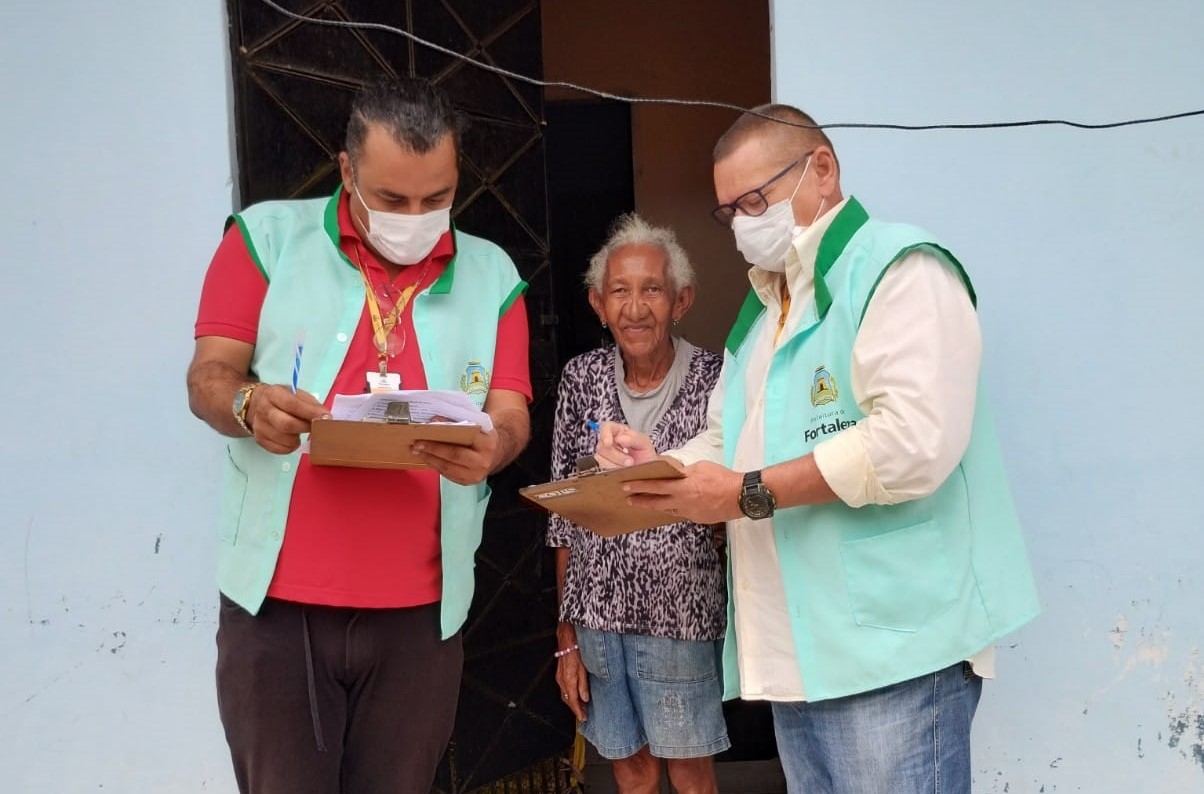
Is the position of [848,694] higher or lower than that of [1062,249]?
lower

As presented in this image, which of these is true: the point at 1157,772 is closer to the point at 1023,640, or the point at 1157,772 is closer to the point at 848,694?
the point at 1023,640

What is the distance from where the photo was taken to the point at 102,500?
2846 mm

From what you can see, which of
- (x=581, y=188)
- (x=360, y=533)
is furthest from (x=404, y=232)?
(x=581, y=188)

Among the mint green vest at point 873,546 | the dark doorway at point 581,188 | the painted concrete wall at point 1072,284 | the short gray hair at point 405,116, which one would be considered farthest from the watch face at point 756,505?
the dark doorway at point 581,188

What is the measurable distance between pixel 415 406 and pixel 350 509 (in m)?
0.41

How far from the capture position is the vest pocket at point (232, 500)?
210cm

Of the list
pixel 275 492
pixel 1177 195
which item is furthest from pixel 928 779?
pixel 1177 195

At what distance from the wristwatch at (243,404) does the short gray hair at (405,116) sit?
569mm

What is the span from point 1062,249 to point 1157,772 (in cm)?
144

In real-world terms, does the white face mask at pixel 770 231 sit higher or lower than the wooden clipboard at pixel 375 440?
higher

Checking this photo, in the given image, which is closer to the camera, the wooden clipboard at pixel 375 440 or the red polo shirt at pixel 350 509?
the wooden clipboard at pixel 375 440

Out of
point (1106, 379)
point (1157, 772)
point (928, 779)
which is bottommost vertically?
point (1157, 772)

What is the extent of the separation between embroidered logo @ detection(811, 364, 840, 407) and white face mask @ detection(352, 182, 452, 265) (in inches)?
33.8

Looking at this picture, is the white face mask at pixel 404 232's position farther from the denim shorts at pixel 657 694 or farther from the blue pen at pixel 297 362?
the denim shorts at pixel 657 694
